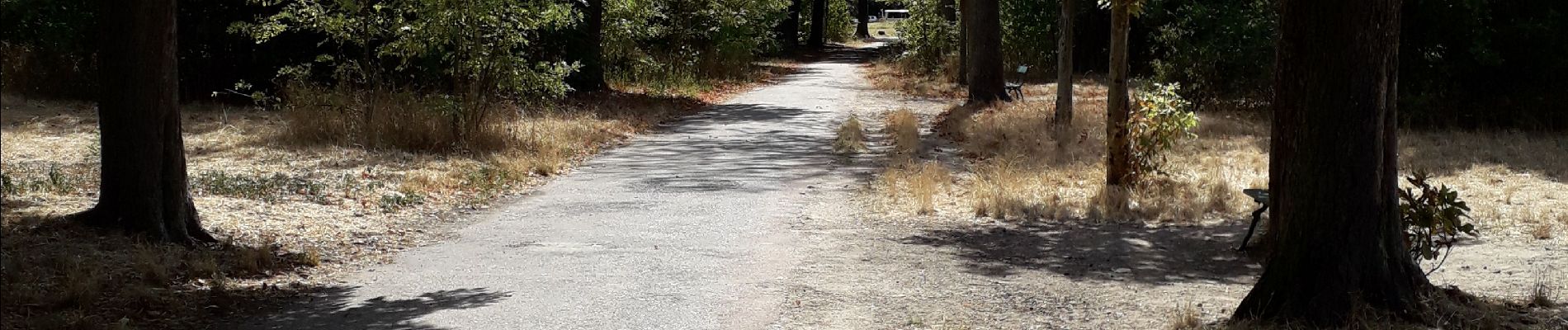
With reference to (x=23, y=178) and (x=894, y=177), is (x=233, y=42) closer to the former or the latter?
(x=23, y=178)

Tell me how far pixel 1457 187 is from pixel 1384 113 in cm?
602

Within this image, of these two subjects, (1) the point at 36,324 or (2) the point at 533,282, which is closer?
(1) the point at 36,324

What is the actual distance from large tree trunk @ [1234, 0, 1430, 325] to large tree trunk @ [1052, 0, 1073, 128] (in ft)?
31.1

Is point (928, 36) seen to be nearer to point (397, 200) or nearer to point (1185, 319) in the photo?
point (397, 200)

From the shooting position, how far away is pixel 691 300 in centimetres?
740

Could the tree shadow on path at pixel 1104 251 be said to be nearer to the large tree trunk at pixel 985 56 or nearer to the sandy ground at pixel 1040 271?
the sandy ground at pixel 1040 271

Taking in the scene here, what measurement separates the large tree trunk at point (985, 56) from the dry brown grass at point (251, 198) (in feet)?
21.3

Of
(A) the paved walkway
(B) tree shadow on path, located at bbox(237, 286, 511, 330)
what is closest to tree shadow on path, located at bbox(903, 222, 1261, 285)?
(A) the paved walkway

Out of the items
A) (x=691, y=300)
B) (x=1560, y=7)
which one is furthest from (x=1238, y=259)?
(x=1560, y=7)

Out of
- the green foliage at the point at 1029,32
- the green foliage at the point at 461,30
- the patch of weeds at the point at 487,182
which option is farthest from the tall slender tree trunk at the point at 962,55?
the patch of weeds at the point at 487,182

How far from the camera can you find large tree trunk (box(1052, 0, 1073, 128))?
16.4 meters

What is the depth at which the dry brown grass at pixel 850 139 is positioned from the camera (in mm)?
16141

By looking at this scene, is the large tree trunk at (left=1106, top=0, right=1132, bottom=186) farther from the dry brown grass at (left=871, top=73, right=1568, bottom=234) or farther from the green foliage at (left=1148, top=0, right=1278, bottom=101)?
the green foliage at (left=1148, top=0, right=1278, bottom=101)

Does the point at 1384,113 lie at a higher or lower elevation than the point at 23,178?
higher
